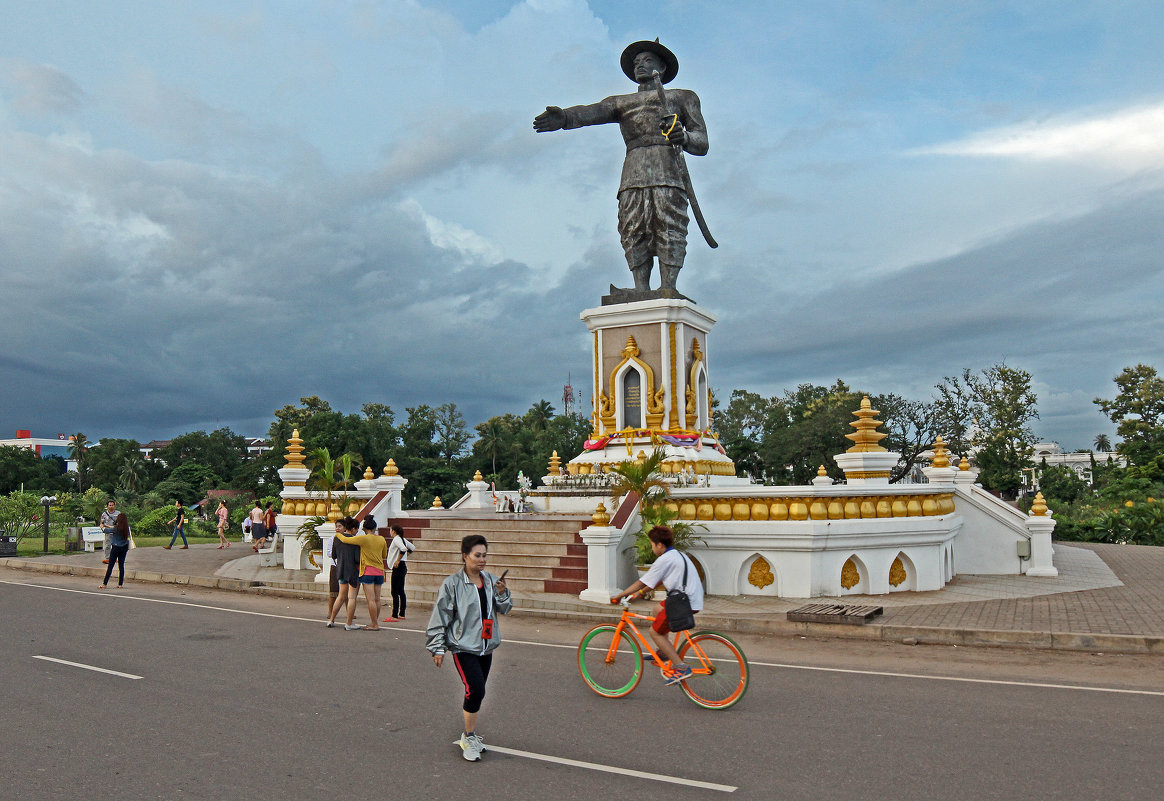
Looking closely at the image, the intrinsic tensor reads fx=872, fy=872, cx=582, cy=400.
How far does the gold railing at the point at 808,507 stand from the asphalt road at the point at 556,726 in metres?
3.53

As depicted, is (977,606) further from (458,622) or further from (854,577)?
(458,622)

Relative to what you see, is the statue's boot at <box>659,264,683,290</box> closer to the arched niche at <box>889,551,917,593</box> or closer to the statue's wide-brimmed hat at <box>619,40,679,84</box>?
the statue's wide-brimmed hat at <box>619,40,679,84</box>

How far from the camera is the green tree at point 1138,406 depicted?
46.3 meters

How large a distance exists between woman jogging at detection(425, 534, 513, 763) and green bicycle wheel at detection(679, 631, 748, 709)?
6.67 feet

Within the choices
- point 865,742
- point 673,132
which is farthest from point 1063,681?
point 673,132

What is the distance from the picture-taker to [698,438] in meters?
20.4

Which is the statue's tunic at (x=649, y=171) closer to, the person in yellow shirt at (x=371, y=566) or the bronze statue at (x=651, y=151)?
the bronze statue at (x=651, y=151)

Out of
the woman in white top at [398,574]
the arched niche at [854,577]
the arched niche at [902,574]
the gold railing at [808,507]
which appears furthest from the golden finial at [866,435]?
the woman in white top at [398,574]

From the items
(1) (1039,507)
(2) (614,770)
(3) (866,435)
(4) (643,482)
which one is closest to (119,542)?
(4) (643,482)

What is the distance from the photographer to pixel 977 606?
1288 centimetres

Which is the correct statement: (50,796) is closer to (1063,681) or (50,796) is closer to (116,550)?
(1063,681)

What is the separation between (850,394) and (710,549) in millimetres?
46728

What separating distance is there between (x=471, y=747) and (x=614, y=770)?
3.25 ft

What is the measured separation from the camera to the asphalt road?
5531 millimetres
